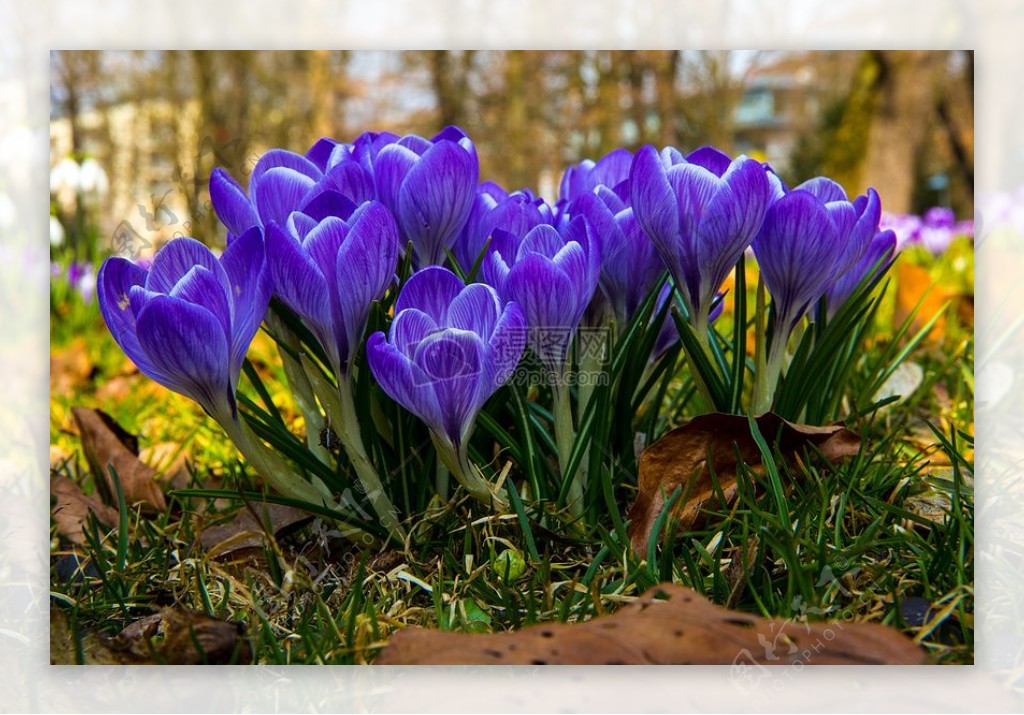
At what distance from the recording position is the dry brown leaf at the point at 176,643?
2.86ft

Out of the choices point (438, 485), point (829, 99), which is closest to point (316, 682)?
point (438, 485)

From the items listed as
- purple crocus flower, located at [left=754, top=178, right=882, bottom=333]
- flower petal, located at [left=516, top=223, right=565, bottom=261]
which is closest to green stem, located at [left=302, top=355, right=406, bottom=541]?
flower petal, located at [left=516, top=223, right=565, bottom=261]

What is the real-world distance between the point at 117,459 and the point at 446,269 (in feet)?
2.15

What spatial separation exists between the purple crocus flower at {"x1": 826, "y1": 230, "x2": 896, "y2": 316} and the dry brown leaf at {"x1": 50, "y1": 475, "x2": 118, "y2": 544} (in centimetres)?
87

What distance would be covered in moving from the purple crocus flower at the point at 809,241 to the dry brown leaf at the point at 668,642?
299mm

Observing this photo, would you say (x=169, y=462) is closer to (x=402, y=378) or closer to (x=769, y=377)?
(x=402, y=378)

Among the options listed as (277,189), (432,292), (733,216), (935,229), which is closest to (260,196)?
(277,189)

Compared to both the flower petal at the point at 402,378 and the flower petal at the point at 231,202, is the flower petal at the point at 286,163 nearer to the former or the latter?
the flower petal at the point at 231,202

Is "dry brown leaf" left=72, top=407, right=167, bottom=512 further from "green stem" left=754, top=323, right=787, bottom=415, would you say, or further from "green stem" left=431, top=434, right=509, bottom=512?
"green stem" left=754, top=323, right=787, bottom=415

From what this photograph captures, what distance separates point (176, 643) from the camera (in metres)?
0.87

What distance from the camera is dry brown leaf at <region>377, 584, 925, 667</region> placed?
812 millimetres

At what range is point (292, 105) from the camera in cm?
242

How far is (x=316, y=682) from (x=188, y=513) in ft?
1.05

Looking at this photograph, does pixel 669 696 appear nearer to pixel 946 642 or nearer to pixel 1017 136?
pixel 946 642
